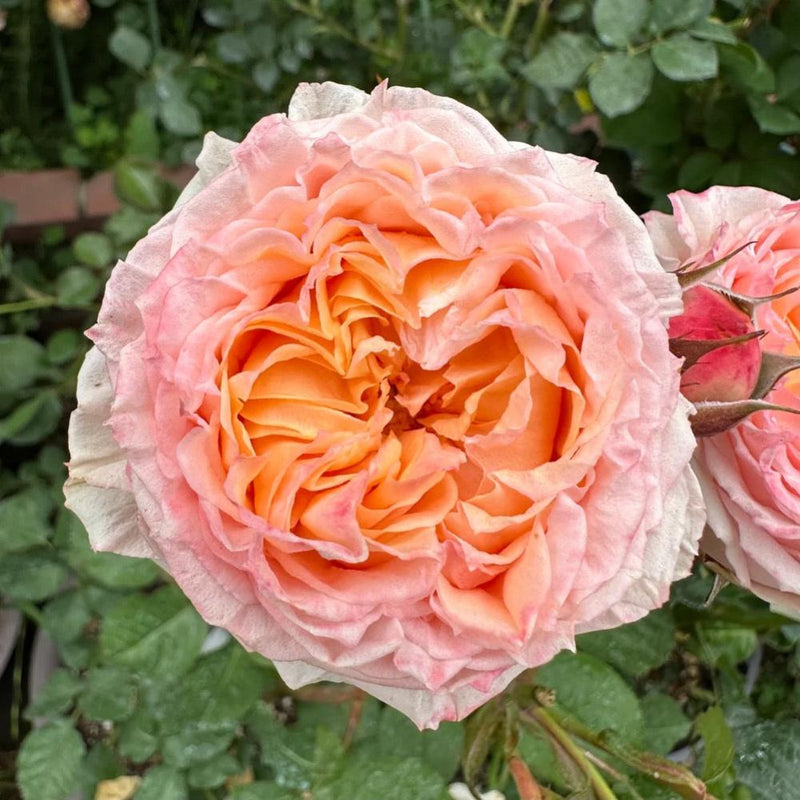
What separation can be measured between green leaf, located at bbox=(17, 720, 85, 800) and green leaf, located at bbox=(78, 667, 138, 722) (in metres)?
0.02

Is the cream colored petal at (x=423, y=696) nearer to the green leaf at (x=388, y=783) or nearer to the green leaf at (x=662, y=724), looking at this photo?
the green leaf at (x=388, y=783)

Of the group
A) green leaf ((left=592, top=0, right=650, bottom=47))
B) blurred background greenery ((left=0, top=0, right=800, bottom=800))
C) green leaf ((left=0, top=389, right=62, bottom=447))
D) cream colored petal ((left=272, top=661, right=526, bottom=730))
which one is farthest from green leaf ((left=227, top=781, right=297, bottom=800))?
green leaf ((left=592, top=0, right=650, bottom=47))

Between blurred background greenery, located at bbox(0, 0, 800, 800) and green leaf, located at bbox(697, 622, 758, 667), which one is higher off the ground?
blurred background greenery, located at bbox(0, 0, 800, 800)

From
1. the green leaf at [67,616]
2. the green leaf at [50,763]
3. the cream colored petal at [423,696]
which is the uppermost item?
the cream colored petal at [423,696]

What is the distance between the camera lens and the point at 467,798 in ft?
2.14

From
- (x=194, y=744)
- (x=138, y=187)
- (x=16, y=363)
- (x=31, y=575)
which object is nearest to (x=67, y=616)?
(x=31, y=575)

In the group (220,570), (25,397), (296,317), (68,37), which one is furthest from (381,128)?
(68,37)

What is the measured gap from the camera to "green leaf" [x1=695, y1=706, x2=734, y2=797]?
46 centimetres

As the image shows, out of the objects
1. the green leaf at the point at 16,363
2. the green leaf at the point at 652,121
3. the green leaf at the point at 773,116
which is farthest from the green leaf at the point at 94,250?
the green leaf at the point at 773,116

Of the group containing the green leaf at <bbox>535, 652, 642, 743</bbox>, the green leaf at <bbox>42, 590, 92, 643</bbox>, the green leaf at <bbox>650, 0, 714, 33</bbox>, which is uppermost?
the green leaf at <bbox>650, 0, 714, 33</bbox>

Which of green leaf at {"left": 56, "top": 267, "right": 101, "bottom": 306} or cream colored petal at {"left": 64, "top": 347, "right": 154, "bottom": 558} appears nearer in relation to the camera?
cream colored petal at {"left": 64, "top": 347, "right": 154, "bottom": 558}

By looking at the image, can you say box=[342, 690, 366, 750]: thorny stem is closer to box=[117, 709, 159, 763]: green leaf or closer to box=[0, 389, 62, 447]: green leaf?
box=[117, 709, 159, 763]: green leaf

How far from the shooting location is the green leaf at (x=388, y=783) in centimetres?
49

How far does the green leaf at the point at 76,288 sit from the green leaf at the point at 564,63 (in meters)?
0.41
